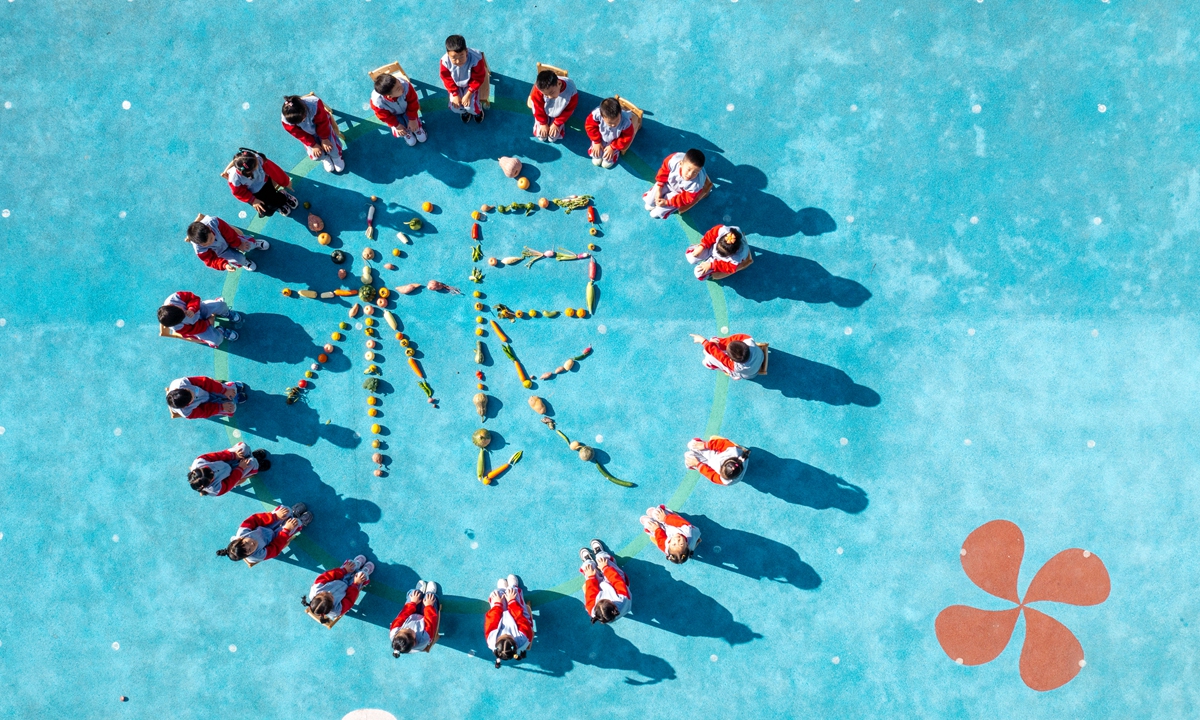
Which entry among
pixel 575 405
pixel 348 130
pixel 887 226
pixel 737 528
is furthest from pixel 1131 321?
pixel 348 130

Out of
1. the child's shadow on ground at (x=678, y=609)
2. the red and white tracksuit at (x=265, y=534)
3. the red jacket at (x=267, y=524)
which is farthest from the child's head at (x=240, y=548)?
the child's shadow on ground at (x=678, y=609)

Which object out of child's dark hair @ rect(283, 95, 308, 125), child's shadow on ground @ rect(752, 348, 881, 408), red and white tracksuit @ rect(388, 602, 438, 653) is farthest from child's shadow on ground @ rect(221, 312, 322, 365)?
child's shadow on ground @ rect(752, 348, 881, 408)

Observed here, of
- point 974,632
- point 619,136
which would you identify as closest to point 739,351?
point 619,136

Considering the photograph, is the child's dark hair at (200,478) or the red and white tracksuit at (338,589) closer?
the child's dark hair at (200,478)

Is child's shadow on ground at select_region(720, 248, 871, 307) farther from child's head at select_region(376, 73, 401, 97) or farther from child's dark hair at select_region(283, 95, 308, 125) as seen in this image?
child's dark hair at select_region(283, 95, 308, 125)

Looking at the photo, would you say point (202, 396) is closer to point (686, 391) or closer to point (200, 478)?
point (200, 478)

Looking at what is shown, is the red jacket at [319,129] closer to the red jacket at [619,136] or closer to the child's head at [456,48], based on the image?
the child's head at [456,48]
